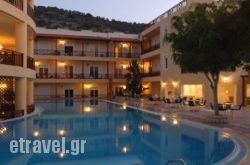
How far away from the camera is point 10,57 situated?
19750 mm

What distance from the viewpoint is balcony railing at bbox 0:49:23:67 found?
62.6 ft

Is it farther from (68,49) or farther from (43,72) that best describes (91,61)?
(43,72)

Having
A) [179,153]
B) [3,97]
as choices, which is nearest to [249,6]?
[179,153]

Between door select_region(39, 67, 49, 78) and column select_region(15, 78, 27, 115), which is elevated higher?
door select_region(39, 67, 49, 78)

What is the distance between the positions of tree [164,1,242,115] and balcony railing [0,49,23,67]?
8601 millimetres

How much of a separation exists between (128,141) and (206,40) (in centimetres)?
584

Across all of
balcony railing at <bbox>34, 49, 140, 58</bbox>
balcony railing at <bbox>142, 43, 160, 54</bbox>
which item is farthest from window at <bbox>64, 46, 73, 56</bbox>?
balcony railing at <bbox>142, 43, 160, 54</bbox>

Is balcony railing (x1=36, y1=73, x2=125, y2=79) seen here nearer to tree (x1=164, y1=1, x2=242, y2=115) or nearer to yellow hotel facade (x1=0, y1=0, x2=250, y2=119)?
yellow hotel facade (x1=0, y1=0, x2=250, y2=119)

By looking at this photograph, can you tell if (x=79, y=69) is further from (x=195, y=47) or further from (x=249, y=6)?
(x=249, y=6)

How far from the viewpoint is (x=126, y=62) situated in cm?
5188

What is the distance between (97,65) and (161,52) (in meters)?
15.3

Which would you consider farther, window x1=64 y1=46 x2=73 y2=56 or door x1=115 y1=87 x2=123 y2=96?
window x1=64 y1=46 x2=73 y2=56

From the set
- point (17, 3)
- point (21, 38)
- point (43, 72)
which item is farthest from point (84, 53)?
point (17, 3)

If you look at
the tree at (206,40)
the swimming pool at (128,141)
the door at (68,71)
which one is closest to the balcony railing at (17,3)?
the swimming pool at (128,141)
